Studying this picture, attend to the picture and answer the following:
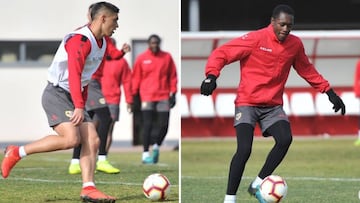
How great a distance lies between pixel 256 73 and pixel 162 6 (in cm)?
1409

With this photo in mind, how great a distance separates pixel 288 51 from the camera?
980 centimetres

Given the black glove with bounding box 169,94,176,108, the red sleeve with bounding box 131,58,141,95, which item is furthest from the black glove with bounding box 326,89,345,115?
the red sleeve with bounding box 131,58,141,95

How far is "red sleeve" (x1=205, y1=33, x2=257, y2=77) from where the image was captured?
9414 mm

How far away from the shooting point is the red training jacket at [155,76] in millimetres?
17266

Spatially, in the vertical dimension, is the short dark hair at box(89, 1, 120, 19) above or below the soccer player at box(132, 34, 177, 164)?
above

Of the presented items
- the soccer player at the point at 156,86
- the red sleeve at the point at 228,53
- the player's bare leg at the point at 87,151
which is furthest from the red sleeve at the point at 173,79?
the player's bare leg at the point at 87,151

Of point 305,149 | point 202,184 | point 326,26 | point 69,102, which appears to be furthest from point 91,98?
point 326,26

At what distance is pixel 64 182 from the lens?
1200cm

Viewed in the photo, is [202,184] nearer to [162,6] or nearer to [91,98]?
[91,98]

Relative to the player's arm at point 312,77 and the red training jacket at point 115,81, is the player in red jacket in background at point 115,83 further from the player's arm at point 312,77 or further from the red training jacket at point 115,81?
the player's arm at point 312,77

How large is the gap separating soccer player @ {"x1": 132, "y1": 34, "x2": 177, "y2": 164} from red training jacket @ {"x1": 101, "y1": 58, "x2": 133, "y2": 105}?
0.22 metres

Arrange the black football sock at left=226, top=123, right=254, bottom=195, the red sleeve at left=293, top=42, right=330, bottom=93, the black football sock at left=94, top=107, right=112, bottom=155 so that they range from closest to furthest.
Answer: the black football sock at left=226, top=123, right=254, bottom=195
the red sleeve at left=293, top=42, right=330, bottom=93
the black football sock at left=94, top=107, right=112, bottom=155

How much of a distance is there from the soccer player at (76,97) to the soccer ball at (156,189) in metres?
0.51

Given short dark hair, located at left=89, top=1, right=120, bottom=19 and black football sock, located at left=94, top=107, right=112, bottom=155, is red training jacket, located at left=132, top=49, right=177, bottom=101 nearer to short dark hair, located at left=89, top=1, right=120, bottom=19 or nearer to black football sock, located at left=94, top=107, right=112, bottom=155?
black football sock, located at left=94, top=107, right=112, bottom=155
